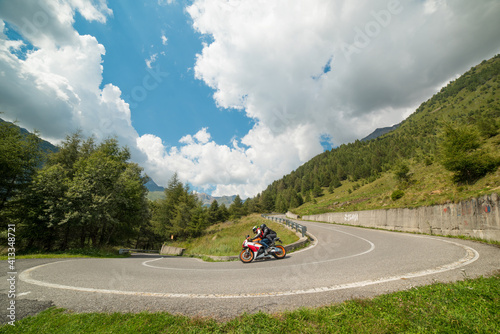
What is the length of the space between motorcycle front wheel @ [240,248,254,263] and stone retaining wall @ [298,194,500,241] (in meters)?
11.4

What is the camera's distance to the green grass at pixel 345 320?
255 cm

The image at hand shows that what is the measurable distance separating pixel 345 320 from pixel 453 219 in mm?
13880

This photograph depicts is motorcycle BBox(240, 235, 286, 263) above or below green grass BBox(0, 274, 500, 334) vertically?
below

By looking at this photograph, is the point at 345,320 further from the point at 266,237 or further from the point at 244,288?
the point at 266,237

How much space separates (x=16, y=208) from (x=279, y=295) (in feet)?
67.9

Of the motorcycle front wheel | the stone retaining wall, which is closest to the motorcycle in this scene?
the motorcycle front wheel

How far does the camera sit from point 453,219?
37.5ft

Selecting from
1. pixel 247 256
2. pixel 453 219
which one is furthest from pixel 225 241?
pixel 453 219

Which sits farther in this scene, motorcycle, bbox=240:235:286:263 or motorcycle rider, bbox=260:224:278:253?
motorcycle rider, bbox=260:224:278:253

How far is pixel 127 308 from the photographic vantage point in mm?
3643

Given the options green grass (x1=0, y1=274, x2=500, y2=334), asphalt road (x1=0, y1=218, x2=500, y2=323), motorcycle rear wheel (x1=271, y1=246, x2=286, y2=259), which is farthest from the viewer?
motorcycle rear wheel (x1=271, y1=246, x2=286, y2=259)

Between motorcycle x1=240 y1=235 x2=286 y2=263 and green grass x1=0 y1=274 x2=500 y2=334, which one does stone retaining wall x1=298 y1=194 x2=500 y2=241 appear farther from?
motorcycle x1=240 y1=235 x2=286 y2=263

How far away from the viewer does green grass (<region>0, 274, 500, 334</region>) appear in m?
2.55

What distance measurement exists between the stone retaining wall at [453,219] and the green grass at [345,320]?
938cm
